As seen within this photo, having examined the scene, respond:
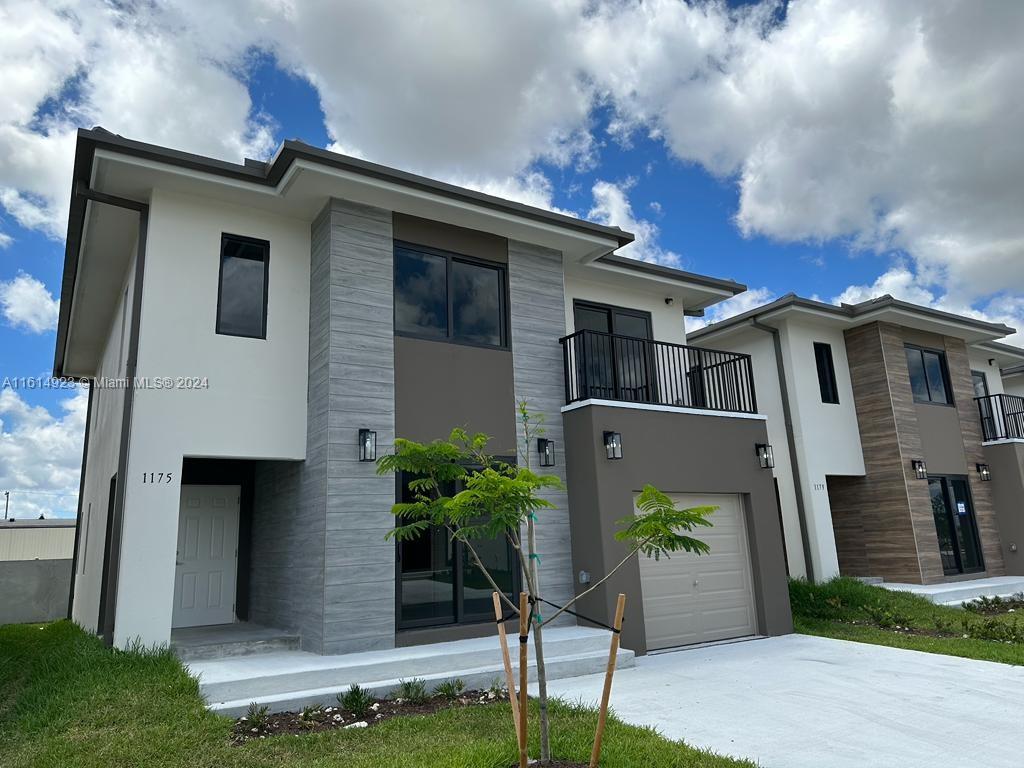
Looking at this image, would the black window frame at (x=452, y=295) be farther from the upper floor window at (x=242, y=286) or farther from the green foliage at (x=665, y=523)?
the green foliage at (x=665, y=523)

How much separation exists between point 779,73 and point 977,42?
9.51 ft

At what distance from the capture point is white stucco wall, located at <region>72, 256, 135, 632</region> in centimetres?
871

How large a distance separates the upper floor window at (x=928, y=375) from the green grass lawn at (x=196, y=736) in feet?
39.8

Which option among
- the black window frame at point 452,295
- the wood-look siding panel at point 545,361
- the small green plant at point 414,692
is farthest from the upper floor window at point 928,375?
the small green plant at point 414,692

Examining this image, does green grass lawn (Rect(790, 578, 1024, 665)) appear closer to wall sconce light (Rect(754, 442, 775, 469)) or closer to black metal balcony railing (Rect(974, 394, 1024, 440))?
wall sconce light (Rect(754, 442, 775, 469))

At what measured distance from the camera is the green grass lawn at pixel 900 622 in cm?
816

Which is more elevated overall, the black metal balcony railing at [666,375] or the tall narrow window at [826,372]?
the tall narrow window at [826,372]

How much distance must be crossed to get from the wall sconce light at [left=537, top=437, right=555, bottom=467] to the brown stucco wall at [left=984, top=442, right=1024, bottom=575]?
11.7 meters

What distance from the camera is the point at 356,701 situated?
568cm

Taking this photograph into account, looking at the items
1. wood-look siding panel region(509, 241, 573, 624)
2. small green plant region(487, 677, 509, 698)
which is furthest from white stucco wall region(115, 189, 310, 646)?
small green plant region(487, 677, 509, 698)

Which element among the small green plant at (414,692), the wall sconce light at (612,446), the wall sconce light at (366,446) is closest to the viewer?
the small green plant at (414,692)

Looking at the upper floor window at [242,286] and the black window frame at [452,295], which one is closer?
the upper floor window at [242,286]

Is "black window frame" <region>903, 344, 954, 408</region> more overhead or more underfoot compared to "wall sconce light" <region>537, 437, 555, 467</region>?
more overhead

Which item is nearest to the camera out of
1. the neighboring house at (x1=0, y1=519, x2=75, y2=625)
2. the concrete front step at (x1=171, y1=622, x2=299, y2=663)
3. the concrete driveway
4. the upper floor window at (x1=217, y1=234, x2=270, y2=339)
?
the concrete driveway
